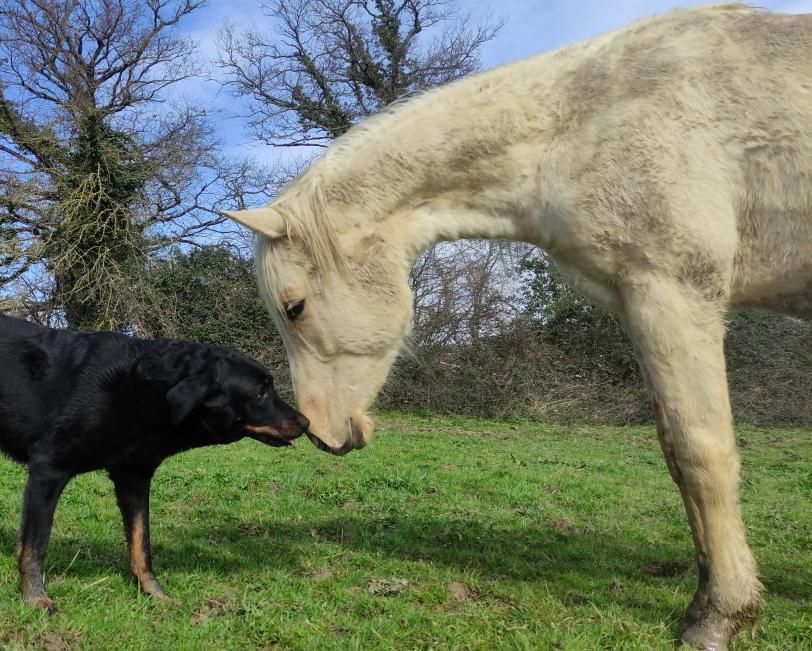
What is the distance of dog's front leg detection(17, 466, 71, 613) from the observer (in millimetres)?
3475

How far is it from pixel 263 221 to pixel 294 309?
51cm

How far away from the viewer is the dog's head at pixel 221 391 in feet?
12.7

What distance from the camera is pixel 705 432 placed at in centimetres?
A: 308

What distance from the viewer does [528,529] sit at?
5.70 meters

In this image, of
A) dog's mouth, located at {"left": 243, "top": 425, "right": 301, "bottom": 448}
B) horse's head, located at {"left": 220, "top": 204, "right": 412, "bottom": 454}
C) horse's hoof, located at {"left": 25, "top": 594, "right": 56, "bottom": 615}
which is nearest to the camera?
horse's hoof, located at {"left": 25, "top": 594, "right": 56, "bottom": 615}

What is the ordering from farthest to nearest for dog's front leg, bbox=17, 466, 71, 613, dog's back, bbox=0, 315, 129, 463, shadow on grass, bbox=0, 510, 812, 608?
shadow on grass, bbox=0, 510, 812, 608, dog's back, bbox=0, 315, 129, 463, dog's front leg, bbox=17, 466, 71, 613

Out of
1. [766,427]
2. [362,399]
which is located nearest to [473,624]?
[362,399]

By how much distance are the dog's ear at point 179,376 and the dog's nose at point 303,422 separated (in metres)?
0.51

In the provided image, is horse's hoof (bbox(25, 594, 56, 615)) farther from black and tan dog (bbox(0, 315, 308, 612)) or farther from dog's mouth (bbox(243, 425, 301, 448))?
dog's mouth (bbox(243, 425, 301, 448))

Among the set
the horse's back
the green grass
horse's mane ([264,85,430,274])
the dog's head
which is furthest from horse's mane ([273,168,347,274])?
the green grass

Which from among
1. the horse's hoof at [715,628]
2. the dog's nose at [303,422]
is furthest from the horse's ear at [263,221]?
the horse's hoof at [715,628]

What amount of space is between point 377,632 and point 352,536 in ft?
6.32

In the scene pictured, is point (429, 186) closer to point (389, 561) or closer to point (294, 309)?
point (294, 309)

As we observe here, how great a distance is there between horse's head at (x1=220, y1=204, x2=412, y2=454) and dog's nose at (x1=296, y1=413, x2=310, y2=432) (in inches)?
1.4
